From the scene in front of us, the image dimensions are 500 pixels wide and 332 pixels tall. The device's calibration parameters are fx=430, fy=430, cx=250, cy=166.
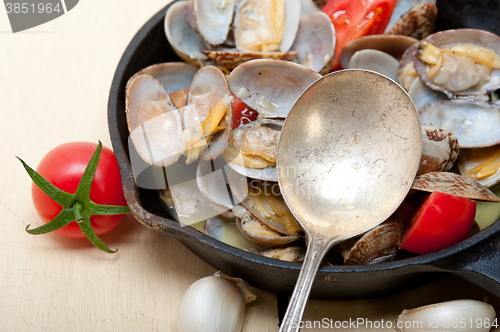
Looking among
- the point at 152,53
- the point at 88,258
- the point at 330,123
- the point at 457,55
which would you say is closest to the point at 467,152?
the point at 457,55

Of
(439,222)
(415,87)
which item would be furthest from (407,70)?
(439,222)

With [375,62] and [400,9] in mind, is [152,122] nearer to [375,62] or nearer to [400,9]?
[375,62]

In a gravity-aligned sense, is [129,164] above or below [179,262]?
above

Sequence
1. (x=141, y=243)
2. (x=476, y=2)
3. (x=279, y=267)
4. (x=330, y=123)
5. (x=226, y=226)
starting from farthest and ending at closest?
(x=476, y=2), (x=141, y=243), (x=226, y=226), (x=330, y=123), (x=279, y=267)

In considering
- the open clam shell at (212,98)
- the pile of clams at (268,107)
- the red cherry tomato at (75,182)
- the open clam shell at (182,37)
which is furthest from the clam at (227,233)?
the open clam shell at (182,37)

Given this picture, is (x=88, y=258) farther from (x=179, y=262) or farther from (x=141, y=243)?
(x=179, y=262)

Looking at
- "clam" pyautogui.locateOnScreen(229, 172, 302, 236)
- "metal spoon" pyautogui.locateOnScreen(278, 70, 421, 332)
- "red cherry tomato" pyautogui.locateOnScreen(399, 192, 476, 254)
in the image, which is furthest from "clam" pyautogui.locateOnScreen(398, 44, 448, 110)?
"clam" pyautogui.locateOnScreen(229, 172, 302, 236)

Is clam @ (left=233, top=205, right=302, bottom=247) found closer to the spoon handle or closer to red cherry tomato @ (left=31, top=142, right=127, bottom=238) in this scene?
the spoon handle
